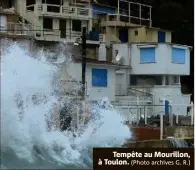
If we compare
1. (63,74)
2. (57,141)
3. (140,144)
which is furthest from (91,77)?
(140,144)

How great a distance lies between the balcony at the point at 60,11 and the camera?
29.4 metres

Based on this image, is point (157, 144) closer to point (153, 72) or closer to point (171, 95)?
point (171, 95)

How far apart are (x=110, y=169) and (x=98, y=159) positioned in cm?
17

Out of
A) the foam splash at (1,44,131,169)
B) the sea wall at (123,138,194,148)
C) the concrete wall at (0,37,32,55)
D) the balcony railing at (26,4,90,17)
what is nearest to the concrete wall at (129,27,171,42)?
the balcony railing at (26,4,90,17)

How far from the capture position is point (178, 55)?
104 feet

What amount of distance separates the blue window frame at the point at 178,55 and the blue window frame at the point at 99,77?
500 centimetres

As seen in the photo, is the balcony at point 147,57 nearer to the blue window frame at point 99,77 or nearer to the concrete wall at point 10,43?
the blue window frame at point 99,77

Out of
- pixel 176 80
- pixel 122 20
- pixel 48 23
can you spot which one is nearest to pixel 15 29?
pixel 48 23

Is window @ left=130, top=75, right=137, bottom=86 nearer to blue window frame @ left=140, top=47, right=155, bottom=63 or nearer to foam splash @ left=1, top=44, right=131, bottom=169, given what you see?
blue window frame @ left=140, top=47, right=155, bottom=63

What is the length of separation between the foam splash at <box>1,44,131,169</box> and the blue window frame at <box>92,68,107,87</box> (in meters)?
3.77

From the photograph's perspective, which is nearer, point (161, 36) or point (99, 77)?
point (99, 77)

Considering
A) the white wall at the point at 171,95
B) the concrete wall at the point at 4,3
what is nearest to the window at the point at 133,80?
the white wall at the point at 171,95

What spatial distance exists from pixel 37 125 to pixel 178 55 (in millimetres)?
14410

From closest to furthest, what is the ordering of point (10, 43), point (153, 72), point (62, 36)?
1. point (10, 43)
2. point (62, 36)
3. point (153, 72)
